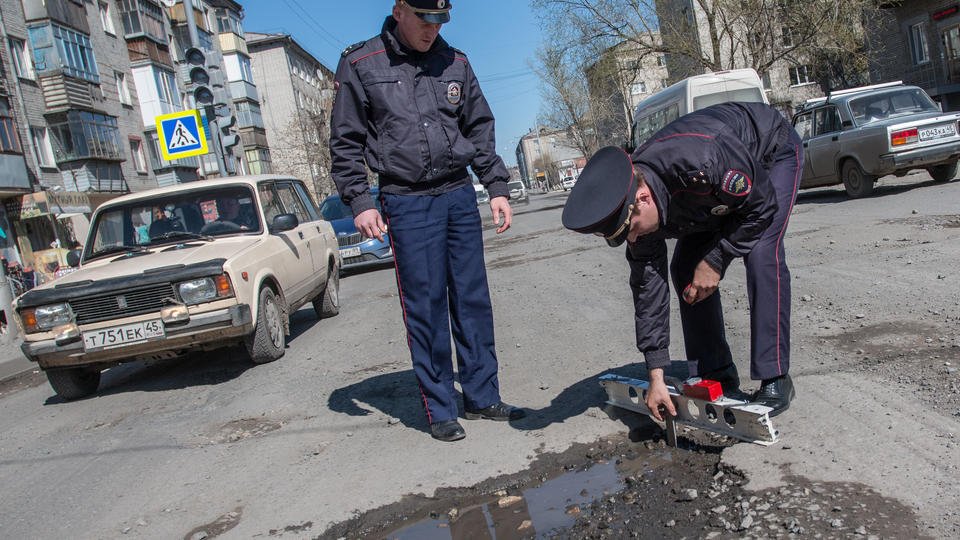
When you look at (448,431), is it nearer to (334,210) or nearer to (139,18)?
(334,210)

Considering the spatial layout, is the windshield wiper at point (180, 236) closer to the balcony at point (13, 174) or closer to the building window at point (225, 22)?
the balcony at point (13, 174)

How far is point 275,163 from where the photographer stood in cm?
6650

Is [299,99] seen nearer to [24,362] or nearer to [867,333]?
[24,362]

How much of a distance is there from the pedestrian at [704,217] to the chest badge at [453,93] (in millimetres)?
1242

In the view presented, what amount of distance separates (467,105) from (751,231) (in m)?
1.71

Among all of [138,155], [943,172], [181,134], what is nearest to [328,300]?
[181,134]

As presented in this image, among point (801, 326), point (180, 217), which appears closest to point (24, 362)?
point (180, 217)

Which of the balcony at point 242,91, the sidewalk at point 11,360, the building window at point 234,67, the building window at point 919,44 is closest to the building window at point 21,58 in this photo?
the balcony at point 242,91

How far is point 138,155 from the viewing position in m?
40.3

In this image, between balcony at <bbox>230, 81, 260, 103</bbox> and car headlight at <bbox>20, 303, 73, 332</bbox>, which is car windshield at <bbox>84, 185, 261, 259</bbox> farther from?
balcony at <bbox>230, 81, 260, 103</bbox>

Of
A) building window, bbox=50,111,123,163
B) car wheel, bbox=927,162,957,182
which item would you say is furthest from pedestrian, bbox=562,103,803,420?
building window, bbox=50,111,123,163

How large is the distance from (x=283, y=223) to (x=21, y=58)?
1226 inches

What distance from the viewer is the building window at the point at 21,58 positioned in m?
31.3

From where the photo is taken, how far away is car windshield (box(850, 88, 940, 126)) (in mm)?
13560
